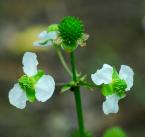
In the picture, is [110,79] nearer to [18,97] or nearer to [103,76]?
[103,76]

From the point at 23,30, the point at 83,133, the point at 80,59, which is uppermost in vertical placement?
the point at 23,30

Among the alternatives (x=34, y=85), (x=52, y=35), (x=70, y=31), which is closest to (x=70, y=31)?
(x=70, y=31)

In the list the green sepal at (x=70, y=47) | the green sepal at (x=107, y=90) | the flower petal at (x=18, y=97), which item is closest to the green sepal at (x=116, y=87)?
the green sepal at (x=107, y=90)

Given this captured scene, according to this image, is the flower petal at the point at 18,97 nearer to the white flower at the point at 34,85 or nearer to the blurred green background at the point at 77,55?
the white flower at the point at 34,85

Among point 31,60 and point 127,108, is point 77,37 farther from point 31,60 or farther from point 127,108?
point 127,108

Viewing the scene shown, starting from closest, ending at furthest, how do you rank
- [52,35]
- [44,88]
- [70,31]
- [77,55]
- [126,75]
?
1. [44,88]
2. [126,75]
3. [70,31]
4. [52,35]
5. [77,55]

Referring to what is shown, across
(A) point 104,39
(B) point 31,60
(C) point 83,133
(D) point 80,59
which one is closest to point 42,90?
(B) point 31,60
